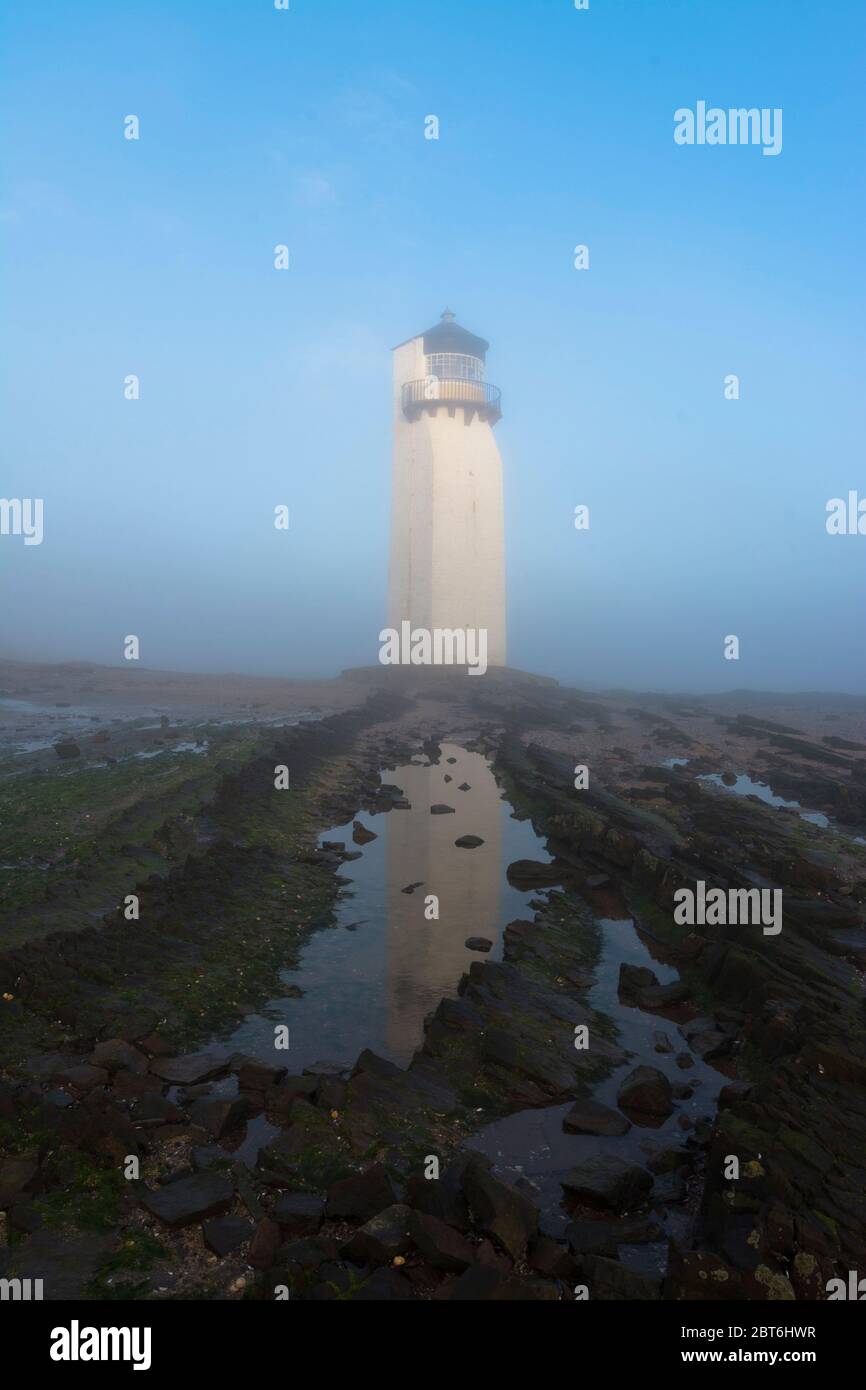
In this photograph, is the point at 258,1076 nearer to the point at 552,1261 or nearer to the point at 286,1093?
the point at 286,1093

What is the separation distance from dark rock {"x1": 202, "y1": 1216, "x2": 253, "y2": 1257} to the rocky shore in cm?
2

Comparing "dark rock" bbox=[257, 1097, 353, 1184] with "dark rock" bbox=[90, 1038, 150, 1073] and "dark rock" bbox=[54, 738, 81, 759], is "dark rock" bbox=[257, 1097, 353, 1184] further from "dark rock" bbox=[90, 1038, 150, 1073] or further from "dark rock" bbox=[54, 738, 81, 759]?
"dark rock" bbox=[54, 738, 81, 759]

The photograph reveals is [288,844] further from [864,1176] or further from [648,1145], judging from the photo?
[864,1176]

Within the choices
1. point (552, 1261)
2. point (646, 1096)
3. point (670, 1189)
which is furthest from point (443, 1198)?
point (646, 1096)

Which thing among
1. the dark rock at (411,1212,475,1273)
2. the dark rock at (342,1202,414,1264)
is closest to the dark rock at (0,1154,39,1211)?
the dark rock at (342,1202,414,1264)

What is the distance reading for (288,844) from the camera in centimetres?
2045

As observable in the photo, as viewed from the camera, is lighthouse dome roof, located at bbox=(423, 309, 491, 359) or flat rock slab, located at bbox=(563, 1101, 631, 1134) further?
lighthouse dome roof, located at bbox=(423, 309, 491, 359)

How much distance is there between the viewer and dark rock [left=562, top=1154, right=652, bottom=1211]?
7.59 m

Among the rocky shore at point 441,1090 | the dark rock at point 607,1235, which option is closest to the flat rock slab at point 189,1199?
the rocky shore at point 441,1090

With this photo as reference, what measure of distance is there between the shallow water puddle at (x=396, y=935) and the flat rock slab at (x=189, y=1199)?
2.53 m

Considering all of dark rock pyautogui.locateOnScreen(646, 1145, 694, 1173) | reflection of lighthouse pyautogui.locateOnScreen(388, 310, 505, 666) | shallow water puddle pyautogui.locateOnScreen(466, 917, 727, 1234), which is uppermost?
reflection of lighthouse pyautogui.locateOnScreen(388, 310, 505, 666)

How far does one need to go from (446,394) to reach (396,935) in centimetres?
5513
